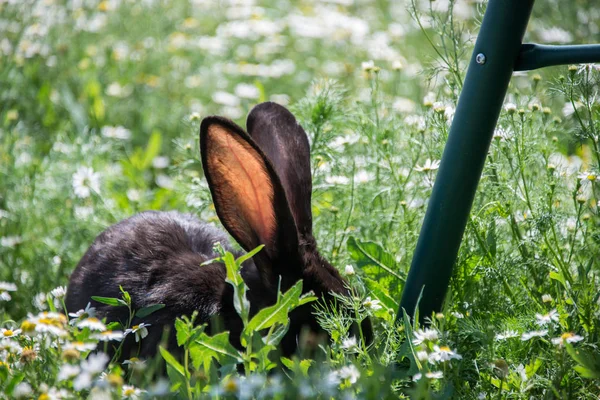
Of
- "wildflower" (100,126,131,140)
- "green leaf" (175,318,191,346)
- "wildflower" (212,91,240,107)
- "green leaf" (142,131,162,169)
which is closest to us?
"green leaf" (175,318,191,346)

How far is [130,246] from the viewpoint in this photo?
3268 mm

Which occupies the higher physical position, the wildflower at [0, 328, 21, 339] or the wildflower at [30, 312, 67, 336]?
the wildflower at [30, 312, 67, 336]

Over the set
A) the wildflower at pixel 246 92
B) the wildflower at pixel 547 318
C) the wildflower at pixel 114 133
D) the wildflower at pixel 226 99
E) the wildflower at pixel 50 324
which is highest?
the wildflower at pixel 246 92

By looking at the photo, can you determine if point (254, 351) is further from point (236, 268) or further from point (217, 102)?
point (217, 102)

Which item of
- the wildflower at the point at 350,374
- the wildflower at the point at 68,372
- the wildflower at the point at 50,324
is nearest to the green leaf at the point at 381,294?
the wildflower at the point at 350,374

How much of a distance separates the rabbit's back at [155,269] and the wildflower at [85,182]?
1.71 ft

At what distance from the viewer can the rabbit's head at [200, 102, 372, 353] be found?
8.76ft

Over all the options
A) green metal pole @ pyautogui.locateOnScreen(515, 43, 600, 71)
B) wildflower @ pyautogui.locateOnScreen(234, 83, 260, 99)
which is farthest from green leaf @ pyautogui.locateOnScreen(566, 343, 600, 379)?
wildflower @ pyautogui.locateOnScreen(234, 83, 260, 99)

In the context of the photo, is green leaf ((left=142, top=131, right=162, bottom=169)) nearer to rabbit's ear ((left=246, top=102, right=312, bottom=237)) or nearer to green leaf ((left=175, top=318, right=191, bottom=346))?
rabbit's ear ((left=246, top=102, right=312, bottom=237))

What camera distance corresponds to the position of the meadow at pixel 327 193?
238cm

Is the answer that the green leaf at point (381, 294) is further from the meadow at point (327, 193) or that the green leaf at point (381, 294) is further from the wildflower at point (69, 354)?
the wildflower at point (69, 354)

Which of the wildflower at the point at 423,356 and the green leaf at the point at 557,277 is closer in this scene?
the wildflower at the point at 423,356

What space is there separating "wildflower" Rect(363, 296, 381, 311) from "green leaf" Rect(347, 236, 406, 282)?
305 millimetres

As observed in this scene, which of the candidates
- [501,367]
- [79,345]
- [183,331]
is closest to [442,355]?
[501,367]
